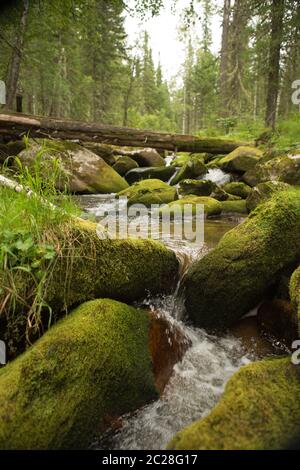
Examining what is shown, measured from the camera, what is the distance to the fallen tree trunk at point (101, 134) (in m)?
9.67

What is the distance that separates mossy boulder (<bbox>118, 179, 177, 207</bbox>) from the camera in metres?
7.94

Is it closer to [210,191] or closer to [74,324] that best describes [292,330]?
[74,324]

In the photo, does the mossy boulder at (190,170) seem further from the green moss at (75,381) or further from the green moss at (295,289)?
the green moss at (75,381)

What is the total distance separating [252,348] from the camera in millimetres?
2857

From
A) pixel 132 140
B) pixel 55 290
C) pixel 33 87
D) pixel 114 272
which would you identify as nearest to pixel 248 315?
pixel 114 272

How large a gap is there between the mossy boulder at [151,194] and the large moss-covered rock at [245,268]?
15.8 feet

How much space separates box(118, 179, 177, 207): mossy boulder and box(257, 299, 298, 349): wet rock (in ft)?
16.8

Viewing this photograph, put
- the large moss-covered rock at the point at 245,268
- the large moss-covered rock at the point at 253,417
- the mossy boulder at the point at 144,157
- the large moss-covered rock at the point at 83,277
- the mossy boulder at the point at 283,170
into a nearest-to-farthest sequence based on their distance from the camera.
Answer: the large moss-covered rock at the point at 253,417, the large moss-covered rock at the point at 83,277, the large moss-covered rock at the point at 245,268, the mossy boulder at the point at 283,170, the mossy boulder at the point at 144,157

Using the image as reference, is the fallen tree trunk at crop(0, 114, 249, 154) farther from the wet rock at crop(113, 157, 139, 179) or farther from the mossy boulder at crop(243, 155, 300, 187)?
the mossy boulder at crop(243, 155, 300, 187)

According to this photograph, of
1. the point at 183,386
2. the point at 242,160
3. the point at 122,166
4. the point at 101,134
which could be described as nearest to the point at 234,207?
the point at 242,160

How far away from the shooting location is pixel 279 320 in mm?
2949

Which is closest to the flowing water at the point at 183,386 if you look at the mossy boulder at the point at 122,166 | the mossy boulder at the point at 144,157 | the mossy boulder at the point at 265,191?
the mossy boulder at the point at 265,191

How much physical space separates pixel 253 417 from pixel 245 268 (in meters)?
1.56

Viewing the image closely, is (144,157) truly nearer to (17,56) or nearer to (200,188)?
(17,56)
